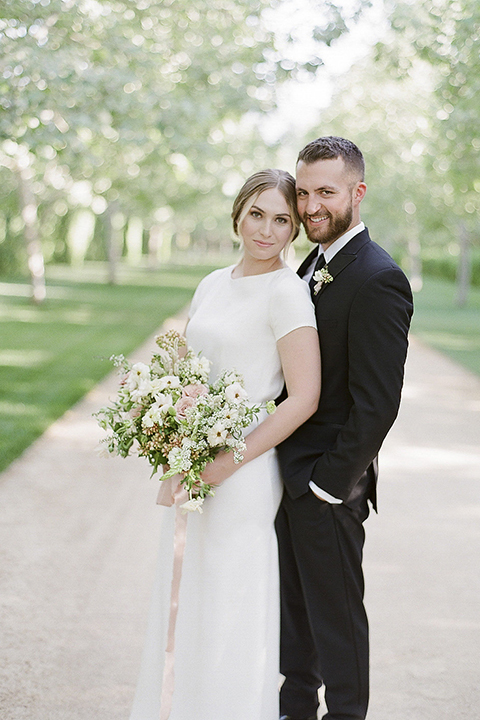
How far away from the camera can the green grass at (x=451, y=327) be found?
55.0 feet

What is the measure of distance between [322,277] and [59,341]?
13280 millimetres

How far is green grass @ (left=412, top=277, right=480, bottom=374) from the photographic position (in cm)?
1675

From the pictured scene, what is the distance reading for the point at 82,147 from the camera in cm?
977

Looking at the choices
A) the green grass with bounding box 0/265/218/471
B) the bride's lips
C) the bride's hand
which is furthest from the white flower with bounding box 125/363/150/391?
the bride's lips

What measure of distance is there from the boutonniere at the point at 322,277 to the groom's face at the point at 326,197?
12 centimetres

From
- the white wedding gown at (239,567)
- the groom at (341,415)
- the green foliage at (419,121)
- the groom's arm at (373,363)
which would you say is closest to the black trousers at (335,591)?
the groom at (341,415)

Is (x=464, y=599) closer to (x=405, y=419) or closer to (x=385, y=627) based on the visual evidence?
(x=385, y=627)

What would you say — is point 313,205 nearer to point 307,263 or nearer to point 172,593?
point 307,263

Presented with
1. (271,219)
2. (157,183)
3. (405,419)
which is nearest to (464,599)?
(271,219)

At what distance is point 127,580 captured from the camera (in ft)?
16.2

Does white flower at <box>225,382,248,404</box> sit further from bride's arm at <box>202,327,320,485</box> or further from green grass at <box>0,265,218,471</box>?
green grass at <box>0,265,218,471</box>

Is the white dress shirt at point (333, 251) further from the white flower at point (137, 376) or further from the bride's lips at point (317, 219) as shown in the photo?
the white flower at point (137, 376)

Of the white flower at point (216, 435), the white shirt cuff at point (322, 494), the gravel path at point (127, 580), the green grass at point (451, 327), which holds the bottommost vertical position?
the gravel path at point (127, 580)

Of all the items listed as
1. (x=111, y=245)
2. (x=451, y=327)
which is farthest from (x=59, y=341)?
(x=111, y=245)
